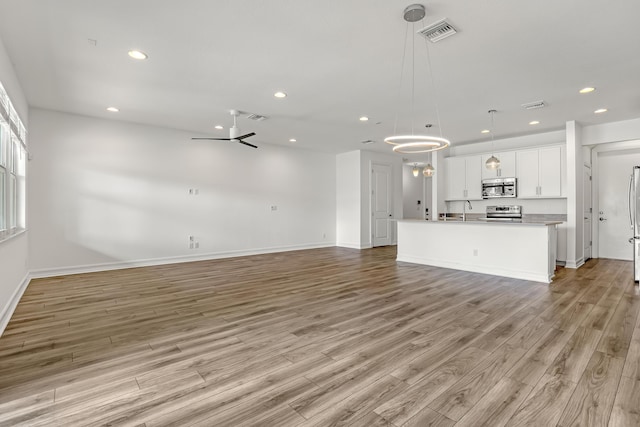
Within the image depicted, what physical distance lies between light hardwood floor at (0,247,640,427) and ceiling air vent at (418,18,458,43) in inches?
112

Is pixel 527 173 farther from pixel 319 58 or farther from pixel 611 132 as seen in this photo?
pixel 319 58

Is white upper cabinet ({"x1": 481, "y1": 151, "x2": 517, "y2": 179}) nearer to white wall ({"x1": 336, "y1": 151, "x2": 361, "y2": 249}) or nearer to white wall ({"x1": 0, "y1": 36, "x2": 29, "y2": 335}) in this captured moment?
white wall ({"x1": 336, "y1": 151, "x2": 361, "y2": 249})

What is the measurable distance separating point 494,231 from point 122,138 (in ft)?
24.0

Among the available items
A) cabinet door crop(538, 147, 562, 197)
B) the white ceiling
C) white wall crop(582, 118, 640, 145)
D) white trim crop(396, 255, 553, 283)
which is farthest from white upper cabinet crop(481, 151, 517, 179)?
white trim crop(396, 255, 553, 283)

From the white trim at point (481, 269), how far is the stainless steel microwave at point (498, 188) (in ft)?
8.33

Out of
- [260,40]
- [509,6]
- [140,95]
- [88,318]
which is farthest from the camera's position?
[140,95]

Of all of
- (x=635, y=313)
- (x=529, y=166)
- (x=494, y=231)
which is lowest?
(x=635, y=313)

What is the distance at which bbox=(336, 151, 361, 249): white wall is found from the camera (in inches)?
364

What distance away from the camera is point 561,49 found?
3.32m

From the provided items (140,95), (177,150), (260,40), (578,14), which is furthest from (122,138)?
(578,14)

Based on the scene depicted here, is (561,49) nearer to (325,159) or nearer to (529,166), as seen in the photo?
(529,166)

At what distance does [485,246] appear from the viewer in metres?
5.70

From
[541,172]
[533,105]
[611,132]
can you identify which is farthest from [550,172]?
[533,105]

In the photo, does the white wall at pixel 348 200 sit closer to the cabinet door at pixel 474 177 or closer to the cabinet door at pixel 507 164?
the cabinet door at pixel 474 177
